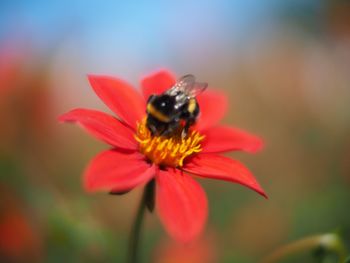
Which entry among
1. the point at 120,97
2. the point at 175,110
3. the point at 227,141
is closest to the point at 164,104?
the point at 175,110

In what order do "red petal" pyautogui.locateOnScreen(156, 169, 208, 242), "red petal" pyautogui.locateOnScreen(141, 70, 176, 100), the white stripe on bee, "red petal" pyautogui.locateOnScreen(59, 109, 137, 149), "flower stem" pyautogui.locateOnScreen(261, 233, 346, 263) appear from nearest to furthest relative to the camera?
"red petal" pyautogui.locateOnScreen(156, 169, 208, 242), "red petal" pyautogui.locateOnScreen(59, 109, 137, 149), "flower stem" pyautogui.locateOnScreen(261, 233, 346, 263), the white stripe on bee, "red petal" pyautogui.locateOnScreen(141, 70, 176, 100)

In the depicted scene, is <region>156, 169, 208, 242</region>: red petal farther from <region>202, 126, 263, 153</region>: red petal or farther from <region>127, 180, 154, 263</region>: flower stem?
<region>202, 126, 263, 153</region>: red petal

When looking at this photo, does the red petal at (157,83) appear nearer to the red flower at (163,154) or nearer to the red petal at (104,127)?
the red flower at (163,154)

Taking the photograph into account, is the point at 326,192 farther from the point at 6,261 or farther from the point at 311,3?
the point at 311,3

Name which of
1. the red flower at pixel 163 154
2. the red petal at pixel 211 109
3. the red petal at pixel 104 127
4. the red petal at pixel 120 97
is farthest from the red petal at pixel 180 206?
the red petal at pixel 211 109

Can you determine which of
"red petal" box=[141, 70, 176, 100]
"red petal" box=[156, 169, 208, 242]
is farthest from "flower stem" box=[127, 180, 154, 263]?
"red petal" box=[141, 70, 176, 100]

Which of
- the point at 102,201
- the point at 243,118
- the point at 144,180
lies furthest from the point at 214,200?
the point at 144,180

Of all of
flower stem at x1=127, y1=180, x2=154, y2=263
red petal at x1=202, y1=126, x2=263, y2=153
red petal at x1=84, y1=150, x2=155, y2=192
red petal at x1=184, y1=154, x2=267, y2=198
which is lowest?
flower stem at x1=127, y1=180, x2=154, y2=263
